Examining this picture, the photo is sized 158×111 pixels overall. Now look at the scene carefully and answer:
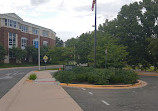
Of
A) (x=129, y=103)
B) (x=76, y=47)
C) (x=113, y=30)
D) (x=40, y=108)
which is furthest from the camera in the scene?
(x=76, y=47)

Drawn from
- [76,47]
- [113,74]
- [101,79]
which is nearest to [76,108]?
[101,79]

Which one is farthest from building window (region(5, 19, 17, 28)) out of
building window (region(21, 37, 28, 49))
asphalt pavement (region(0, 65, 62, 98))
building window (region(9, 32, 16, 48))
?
asphalt pavement (region(0, 65, 62, 98))

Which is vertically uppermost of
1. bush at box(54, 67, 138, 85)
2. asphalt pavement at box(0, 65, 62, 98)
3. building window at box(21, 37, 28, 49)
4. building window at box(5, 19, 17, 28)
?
building window at box(5, 19, 17, 28)

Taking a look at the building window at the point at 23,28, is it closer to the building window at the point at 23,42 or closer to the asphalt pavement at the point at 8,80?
the building window at the point at 23,42

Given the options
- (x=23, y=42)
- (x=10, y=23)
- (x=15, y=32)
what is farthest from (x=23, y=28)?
(x=10, y=23)

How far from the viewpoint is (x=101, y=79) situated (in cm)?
1212

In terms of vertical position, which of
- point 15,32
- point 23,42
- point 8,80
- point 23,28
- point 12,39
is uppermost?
point 23,28

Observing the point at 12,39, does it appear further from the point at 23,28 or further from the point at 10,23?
the point at 23,28

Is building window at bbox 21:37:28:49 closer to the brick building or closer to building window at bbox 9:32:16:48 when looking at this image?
the brick building

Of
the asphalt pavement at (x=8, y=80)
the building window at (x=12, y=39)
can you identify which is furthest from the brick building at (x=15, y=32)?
the asphalt pavement at (x=8, y=80)

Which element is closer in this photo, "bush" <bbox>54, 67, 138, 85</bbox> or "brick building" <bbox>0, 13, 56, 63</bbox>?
"bush" <bbox>54, 67, 138, 85</bbox>

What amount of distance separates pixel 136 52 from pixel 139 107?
72.1ft

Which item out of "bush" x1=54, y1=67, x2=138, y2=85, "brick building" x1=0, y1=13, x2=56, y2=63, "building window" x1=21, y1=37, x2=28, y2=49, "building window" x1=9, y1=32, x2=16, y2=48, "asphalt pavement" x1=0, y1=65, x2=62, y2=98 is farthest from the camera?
"building window" x1=21, y1=37, x2=28, y2=49

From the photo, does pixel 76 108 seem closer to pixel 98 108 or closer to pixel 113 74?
pixel 98 108
